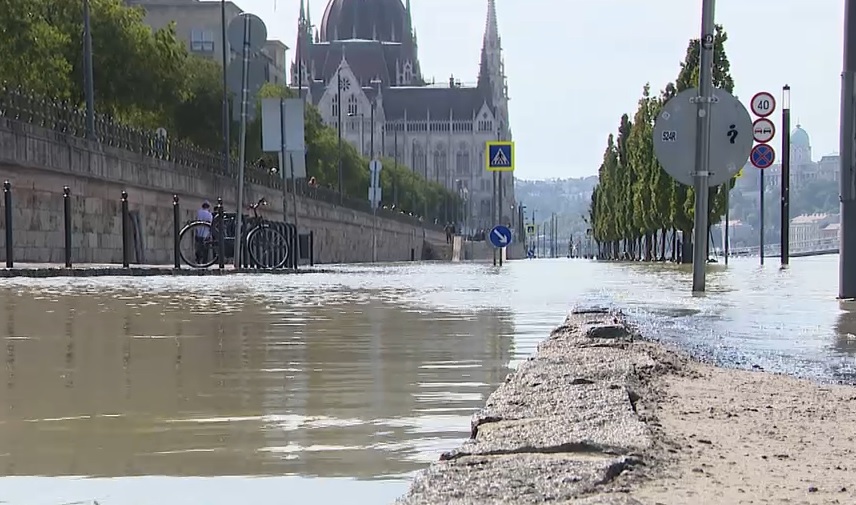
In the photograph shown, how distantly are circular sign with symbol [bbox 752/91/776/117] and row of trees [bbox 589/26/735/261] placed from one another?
2.86 m

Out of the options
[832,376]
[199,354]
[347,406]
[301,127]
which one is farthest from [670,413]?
[301,127]

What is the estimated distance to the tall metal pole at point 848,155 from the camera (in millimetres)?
11656

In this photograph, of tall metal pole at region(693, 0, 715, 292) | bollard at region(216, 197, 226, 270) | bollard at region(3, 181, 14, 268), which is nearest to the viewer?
tall metal pole at region(693, 0, 715, 292)

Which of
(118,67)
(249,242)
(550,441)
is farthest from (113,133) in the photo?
(550,441)

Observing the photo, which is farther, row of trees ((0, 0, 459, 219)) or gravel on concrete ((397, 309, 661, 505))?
row of trees ((0, 0, 459, 219))

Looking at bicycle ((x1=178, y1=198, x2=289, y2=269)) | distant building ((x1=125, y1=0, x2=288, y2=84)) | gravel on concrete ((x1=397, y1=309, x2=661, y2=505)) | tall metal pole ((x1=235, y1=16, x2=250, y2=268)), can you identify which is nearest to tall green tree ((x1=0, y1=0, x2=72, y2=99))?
tall metal pole ((x1=235, y1=16, x2=250, y2=268))

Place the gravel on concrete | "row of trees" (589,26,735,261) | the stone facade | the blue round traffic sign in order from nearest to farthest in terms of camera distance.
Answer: the gravel on concrete, the stone facade, the blue round traffic sign, "row of trees" (589,26,735,261)

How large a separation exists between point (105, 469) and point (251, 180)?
47649 mm

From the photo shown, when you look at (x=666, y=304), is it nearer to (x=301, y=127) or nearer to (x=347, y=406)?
(x=347, y=406)

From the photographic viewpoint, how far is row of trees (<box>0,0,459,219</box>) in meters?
40.5

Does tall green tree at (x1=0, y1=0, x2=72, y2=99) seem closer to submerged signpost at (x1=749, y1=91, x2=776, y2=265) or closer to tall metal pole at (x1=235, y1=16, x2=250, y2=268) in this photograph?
tall metal pole at (x1=235, y1=16, x2=250, y2=268)

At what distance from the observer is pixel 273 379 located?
520 cm

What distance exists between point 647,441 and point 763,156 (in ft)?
116

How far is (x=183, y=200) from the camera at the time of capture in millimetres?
42344
